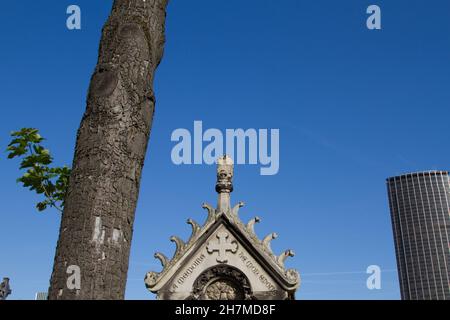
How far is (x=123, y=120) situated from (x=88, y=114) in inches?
10.5

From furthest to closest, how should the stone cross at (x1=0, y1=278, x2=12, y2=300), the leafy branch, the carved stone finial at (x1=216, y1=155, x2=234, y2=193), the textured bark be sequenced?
the stone cross at (x1=0, y1=278, x2=12, y2=300) < the carved stone finial at (x1=216, y1=155, x2=234, y2=193) < the leafy branch < the textured bark

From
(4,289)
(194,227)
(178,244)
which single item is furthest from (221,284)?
(4,289)

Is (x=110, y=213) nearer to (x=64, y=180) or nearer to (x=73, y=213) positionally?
(x=73, y=213)

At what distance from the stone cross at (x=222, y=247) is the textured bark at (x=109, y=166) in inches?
348

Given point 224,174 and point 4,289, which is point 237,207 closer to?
point 224,174

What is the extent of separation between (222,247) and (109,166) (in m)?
9.25

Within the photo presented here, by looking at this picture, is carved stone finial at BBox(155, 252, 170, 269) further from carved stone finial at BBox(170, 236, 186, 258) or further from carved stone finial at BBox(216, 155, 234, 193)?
carved stone finial at BBox(216, 155, 234, 193)

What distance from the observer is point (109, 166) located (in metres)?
3.10

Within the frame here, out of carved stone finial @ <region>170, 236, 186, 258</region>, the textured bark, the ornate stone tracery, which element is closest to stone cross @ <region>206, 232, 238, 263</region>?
the ornate stone tracery

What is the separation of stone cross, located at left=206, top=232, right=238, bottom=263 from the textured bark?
885cm

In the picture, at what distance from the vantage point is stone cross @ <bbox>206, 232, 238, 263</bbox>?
1196cm

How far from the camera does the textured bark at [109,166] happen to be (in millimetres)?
2906

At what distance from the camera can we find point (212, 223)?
12.3 meters
